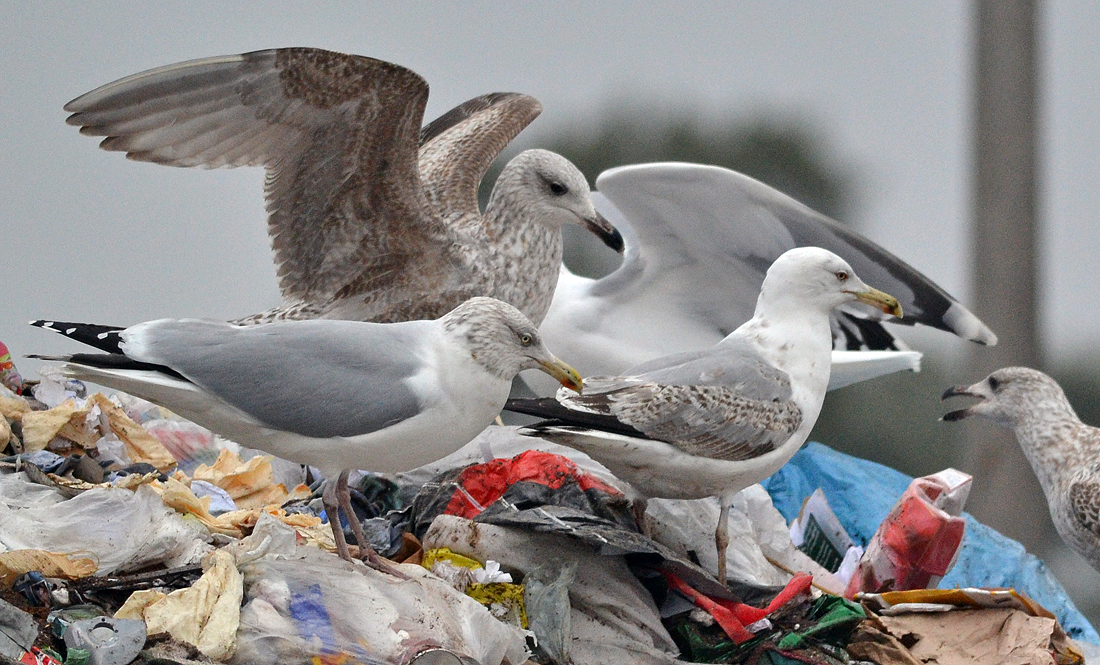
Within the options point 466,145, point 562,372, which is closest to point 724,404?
point 562,372

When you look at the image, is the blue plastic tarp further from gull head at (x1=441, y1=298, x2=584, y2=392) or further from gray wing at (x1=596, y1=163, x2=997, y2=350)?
gull head at (x1=441, y1=298, x2=584, y2=392)

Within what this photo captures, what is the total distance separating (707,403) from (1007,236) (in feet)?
14.3

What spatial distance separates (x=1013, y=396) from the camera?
12.5ft

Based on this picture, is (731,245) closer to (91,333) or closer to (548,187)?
(548,187)

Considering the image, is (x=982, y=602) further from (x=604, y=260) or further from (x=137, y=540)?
(x=604, y=260)

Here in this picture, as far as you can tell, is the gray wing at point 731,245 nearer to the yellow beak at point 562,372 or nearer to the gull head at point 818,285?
the gull head at point 818,285

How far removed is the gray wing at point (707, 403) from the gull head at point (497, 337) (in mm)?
209

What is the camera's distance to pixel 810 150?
37.6 ft

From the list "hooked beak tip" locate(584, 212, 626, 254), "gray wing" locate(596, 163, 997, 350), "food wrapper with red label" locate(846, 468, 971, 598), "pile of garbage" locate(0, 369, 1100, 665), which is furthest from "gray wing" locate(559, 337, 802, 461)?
"gray wing" locate(596, 163, 997, 350)

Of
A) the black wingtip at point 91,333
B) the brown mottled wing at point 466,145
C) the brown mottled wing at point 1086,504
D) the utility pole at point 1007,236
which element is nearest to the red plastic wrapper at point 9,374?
the black wingtip at point 91,333

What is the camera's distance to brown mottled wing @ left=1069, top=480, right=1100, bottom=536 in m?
3.25

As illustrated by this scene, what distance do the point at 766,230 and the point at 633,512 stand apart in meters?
1.47

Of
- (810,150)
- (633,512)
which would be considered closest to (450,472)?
(633,512)

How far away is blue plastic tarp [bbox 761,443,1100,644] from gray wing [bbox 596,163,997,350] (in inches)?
19.0
